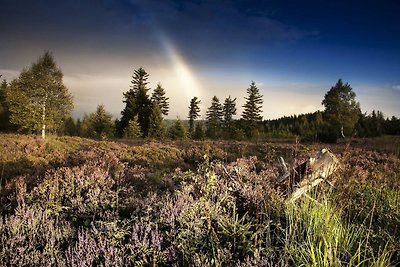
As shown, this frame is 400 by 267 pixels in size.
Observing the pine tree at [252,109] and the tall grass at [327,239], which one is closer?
the tall grass at [327,239]

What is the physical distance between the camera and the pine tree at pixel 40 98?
108 ft

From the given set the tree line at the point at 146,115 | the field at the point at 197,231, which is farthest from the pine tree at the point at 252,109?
the field at the point at 197,231

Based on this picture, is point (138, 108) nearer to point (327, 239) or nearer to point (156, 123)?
point (156, 123)

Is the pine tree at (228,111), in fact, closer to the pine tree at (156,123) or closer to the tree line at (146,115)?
the tree line at (146,115)

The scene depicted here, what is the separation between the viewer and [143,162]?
13.9 m

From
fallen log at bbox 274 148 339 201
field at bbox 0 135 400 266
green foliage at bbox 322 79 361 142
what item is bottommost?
field at bbox 0 135 400 266

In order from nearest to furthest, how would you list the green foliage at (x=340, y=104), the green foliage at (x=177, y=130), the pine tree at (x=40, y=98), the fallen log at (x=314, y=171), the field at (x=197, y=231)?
the field at (x=197, y=231) → the fallen log at (x=314, y=171) → the pine tree at (x=40, y=98) → the green foliage at (x=340, y=104) → the green foliage at (x=177, y=130)

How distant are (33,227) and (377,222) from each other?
5481mm

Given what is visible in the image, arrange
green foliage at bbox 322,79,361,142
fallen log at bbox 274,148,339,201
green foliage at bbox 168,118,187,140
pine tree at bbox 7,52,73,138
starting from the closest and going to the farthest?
fallen log at bbox 274,148,339,201 → pine tree at bbox 7,52,73,138 → green foliage at bbox 322,79,361,142 → green foliage at bbox 168,118,187,140

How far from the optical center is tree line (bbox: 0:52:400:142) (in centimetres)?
3325

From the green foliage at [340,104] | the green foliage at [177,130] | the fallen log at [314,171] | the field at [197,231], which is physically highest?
the green foliage at [340,104]

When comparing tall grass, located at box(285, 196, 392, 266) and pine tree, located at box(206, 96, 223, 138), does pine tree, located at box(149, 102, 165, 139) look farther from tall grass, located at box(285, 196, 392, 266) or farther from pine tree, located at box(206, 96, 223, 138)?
tall grass, located at box(285, 196, 392, 266)

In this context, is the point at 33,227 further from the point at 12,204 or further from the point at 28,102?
the point at 28,102

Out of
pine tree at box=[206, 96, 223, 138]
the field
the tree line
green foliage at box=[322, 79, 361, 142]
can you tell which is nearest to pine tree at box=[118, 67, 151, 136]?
the tree line
